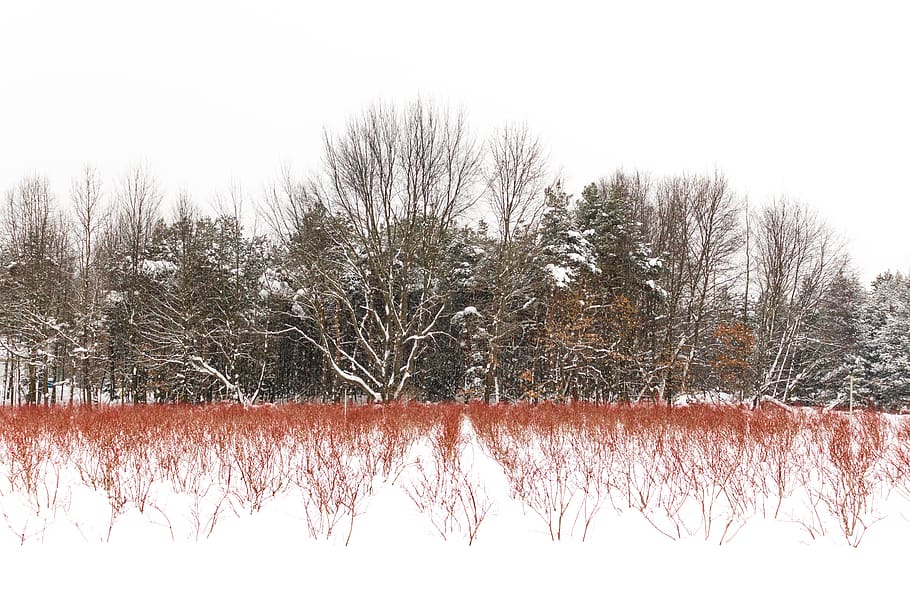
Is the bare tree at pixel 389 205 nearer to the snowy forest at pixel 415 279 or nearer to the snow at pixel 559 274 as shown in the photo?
the snowy forest at pixel 415 279

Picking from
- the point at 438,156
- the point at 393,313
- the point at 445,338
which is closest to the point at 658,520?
the point at 393,313

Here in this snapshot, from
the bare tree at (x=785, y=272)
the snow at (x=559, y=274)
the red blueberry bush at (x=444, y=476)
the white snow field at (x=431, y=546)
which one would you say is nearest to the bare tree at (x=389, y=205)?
the snow at (x=559, y=274)

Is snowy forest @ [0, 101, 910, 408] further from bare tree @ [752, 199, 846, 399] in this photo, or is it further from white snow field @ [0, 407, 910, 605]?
white snow field @ [0, 407, 910, 605]

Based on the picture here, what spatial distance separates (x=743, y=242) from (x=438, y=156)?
642 inches

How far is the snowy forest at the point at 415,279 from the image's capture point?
1855 centimetres

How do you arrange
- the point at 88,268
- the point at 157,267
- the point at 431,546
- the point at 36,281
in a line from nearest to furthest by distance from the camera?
the point at 431,546 → the point at 36,281 → the point at 88,268 → the point at 157,267

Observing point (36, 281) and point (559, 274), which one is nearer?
point (559, 274)

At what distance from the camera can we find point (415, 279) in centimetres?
2242

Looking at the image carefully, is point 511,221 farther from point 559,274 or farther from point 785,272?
point 785,272

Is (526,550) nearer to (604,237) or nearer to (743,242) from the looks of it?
(604,237)

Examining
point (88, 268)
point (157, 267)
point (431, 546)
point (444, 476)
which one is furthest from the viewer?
point (157, 267)

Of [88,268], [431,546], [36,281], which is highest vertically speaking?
[88,268]

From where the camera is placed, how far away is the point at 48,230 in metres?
23.2

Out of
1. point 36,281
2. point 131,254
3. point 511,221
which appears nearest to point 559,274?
point 511,221
